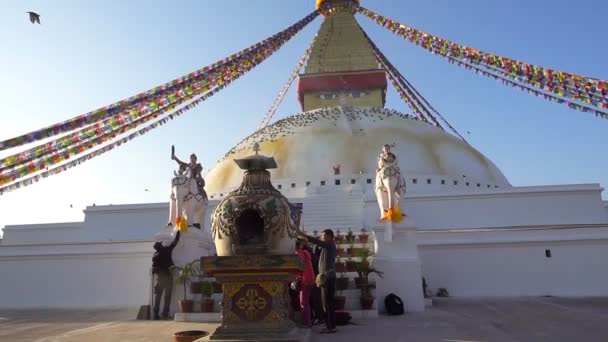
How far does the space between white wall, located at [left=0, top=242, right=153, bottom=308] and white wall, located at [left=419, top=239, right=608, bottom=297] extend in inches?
252

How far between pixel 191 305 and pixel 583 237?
809cm

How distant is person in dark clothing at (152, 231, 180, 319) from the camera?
7.15 meters

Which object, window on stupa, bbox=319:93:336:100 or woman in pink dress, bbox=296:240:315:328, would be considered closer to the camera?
woman in pink dress, bbox=296:240:315:328

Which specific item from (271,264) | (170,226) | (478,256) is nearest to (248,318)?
(271,264)

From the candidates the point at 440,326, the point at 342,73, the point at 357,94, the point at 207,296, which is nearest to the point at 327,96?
the point at 342,73

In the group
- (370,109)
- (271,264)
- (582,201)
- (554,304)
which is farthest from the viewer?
(370,109)

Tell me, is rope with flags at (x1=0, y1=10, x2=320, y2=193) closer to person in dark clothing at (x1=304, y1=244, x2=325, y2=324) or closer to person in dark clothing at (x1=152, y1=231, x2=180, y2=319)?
person in dark clothing at (x1=152, y1=231, x2=180, y2=319)

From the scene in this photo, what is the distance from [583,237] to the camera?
946 cm

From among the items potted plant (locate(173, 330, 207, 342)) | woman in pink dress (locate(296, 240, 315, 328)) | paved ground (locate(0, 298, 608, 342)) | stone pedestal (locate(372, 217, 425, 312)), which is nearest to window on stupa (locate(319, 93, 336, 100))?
stone pedestal (locate(372, 217, 425, 312))

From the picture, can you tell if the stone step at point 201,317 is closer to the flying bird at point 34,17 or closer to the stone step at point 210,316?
the stone step at point 210,316

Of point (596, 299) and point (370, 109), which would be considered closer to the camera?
point (596, 299)

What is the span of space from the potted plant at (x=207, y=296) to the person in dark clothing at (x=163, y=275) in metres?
0.65

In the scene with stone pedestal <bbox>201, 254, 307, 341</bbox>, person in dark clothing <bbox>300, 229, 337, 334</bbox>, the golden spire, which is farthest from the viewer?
the golden spire

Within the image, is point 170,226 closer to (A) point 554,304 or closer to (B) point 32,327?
(B) point 32,327
